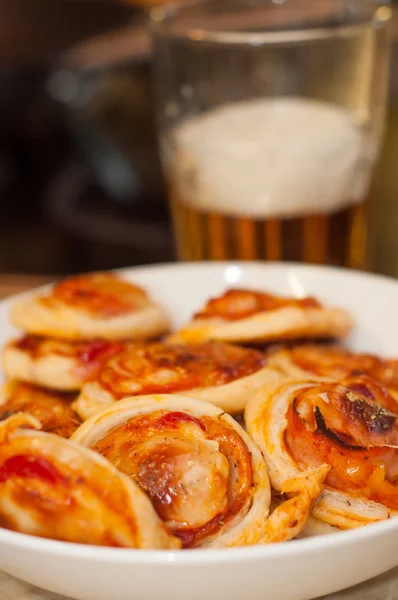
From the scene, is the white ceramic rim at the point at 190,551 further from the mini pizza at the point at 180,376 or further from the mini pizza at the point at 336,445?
the mini pizza at the point at 180,376

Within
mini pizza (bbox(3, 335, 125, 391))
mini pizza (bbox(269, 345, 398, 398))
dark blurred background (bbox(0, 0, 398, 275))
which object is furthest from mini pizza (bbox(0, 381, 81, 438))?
dark blurred background (bbox(0, 0, 398, 275))

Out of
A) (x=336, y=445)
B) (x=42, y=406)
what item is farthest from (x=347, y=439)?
(x=42, y=406)

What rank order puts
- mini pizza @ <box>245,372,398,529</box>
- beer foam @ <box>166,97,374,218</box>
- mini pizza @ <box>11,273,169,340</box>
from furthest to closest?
beer foam @ <box>166,97,374,218</box>, mini pizza @ <box>11,273,169,340</box>, mini pizza @ <box>245,372,398,529</box>

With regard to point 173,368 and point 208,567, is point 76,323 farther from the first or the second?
point 208,567

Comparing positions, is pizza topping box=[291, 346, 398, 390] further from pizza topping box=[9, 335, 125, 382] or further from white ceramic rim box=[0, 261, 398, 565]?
white ceramic rim box=[0, 261, 398, 565]

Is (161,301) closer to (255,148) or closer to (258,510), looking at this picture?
(255,148)

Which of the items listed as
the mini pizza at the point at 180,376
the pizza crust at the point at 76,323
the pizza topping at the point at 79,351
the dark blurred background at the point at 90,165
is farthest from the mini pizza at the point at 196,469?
the dark blurred background at the point at 90,165
